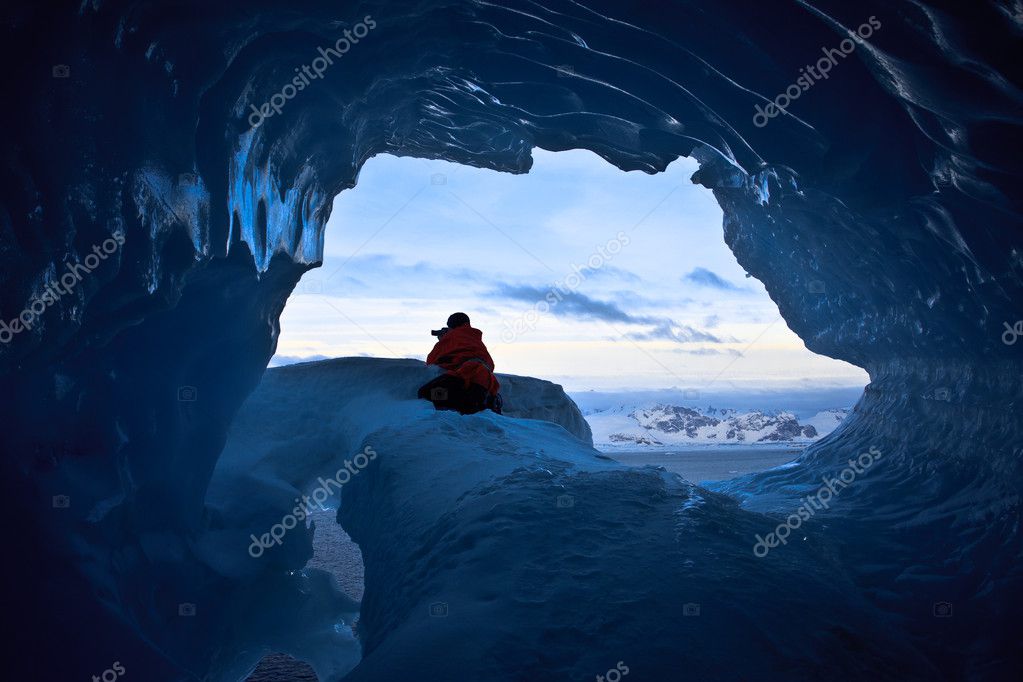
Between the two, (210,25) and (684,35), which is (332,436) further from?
(684,35)

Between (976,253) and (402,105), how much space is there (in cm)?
454

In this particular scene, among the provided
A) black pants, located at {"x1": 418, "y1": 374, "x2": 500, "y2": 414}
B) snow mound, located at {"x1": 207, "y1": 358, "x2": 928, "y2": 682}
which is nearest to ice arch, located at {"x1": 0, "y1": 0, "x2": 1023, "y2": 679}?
snow mound, located at {"x1": 207, "y1": 358, "x2": 928, "y2": 682}

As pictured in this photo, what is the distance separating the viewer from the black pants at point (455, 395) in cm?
666

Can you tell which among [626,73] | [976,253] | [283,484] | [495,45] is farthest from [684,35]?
[283,484]
